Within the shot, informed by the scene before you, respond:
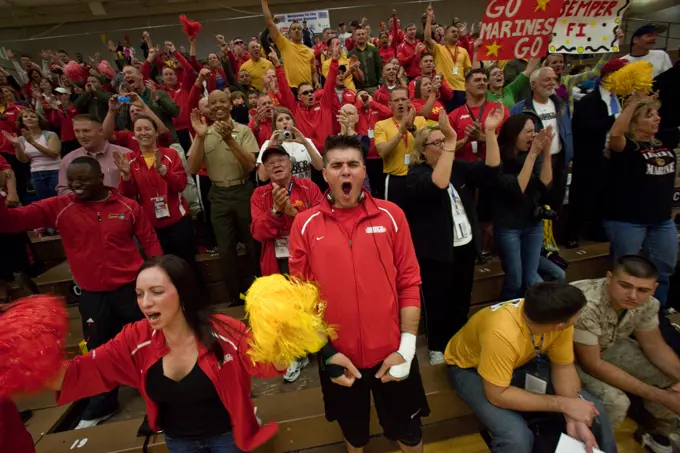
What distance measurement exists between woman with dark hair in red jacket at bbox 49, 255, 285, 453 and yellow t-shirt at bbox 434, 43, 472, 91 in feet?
17.7

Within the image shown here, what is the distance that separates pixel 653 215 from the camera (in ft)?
9.59

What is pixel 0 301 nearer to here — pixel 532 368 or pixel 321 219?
pixel 321 219

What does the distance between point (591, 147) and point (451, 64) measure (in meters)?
3.10

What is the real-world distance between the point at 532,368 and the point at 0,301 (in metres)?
4.51

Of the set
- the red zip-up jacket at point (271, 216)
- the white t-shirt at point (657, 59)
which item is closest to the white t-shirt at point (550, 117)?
the white t-shirt at point (657, 59)

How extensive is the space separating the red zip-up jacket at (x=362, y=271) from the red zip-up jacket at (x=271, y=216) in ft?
2.54

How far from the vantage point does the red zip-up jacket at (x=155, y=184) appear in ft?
9.57

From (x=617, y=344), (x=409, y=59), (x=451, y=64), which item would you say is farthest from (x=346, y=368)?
(x=409, y=59)

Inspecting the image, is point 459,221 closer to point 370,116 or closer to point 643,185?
point 643,185

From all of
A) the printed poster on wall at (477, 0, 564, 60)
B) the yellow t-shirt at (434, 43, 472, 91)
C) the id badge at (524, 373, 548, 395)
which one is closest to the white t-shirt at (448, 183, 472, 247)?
the id badge at (524, 373, 548, 395)

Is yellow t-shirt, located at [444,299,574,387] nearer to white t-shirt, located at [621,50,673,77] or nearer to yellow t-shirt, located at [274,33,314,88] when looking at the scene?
white t-shirt, located at [621,50,673,77]

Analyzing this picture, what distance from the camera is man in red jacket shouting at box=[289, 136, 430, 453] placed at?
1667mm

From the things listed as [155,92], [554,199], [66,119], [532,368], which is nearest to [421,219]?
[532,368]

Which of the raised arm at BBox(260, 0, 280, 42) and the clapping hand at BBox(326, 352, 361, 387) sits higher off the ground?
the raised arm at BBox(260, 0, 280, 42)
